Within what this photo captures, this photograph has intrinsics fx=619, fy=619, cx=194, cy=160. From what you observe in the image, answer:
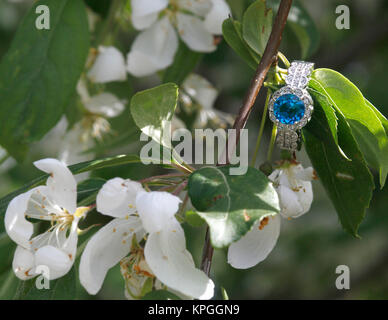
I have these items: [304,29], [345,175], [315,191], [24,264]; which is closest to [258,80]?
[345,175]

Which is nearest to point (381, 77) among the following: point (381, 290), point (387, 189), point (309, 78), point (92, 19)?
point (387, 189)

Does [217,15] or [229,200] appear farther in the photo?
[217,15]

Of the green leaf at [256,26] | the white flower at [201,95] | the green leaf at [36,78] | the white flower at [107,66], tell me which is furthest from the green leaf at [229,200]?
the white flower at [201,95]

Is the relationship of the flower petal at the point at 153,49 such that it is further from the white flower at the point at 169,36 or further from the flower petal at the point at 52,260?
the flower petal at the point at 52,260

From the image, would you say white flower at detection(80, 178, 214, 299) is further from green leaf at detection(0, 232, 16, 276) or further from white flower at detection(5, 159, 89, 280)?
green leaf at detection(0, 232, 16, 276)

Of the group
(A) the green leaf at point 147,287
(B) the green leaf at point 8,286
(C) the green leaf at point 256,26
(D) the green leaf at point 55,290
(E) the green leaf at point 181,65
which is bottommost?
(B) the green leaf at point 8,286

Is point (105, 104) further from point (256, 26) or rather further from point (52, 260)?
point (52, 260)
